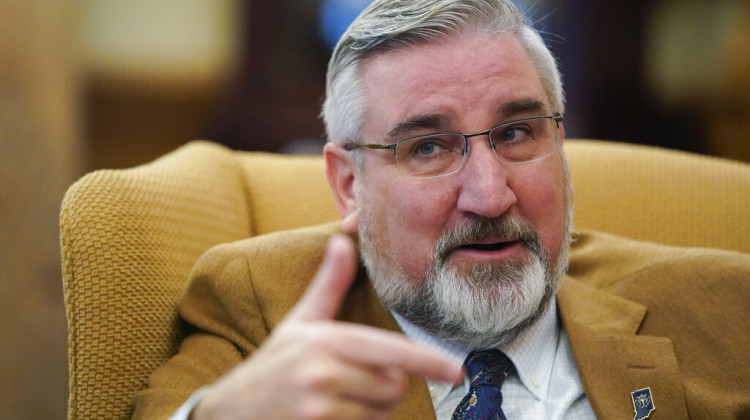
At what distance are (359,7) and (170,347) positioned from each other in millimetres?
4815

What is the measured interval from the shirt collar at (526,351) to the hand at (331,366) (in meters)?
0.56

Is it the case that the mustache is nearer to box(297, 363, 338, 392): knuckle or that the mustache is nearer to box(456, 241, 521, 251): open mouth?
box(456, 241, 521, 251): open mouth

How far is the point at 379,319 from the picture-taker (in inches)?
58.5

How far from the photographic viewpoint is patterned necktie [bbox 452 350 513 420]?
4.17 feet

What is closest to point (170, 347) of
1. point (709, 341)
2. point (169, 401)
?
point (169, 401)

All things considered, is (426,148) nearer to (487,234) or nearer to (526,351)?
(487,234)

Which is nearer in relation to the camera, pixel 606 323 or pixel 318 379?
pixel 318 379

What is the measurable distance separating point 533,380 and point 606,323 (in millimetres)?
206

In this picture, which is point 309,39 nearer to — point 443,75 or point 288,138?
point 288,138

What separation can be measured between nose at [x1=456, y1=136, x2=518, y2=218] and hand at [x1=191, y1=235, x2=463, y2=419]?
0.49 meters

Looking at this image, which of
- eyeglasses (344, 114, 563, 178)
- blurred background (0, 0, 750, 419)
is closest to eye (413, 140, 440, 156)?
eyeglasses (344, 114, 563, 178)

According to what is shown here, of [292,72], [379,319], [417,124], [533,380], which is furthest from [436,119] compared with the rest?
[292,72]

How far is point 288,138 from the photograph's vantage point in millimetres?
6109

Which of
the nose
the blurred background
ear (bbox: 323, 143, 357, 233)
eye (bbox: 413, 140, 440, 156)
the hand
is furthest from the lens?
the blurred background
